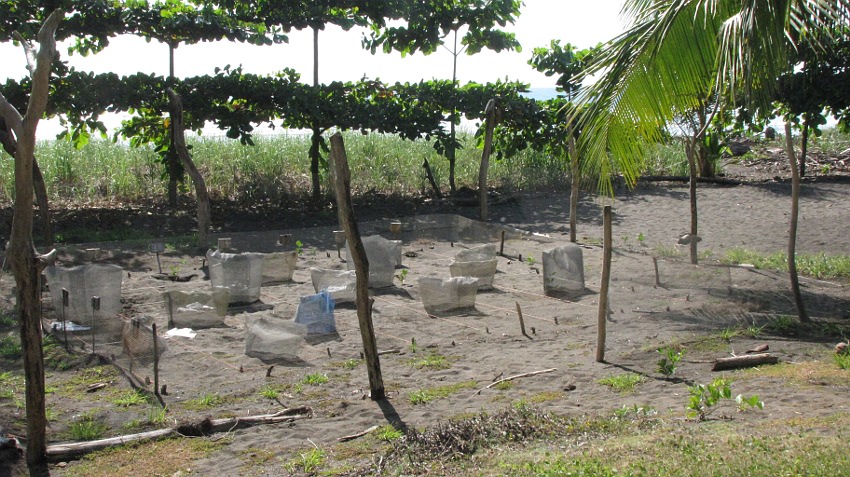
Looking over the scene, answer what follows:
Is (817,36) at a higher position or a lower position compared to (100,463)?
higher

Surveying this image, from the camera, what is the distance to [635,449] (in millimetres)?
4883

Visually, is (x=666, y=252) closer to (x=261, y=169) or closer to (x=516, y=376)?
(x=516, y=376)

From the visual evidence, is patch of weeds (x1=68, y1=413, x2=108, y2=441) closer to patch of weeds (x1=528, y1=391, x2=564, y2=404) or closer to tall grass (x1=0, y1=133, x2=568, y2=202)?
patch of weeds (x1=528, y1=391, x2=564, y2=404)

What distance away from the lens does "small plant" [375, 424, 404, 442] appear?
19.2ft

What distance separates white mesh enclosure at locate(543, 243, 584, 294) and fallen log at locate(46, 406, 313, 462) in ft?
16.5

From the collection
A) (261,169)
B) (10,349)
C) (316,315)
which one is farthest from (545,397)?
(261,169)

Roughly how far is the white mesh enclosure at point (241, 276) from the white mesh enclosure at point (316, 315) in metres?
1.63

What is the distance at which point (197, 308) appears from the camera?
9.44 metres

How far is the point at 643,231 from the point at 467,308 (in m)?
6.71

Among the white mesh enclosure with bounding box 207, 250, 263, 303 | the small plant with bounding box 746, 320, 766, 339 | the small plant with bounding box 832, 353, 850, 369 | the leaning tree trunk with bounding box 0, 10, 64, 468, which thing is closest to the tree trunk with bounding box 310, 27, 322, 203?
the white mesh enclosure with bounding box 207, 250, 263, 303

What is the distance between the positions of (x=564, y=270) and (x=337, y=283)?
9.40ft

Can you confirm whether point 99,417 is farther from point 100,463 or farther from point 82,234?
point 82,234

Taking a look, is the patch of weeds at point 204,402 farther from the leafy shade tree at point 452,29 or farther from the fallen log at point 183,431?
the leafy shade tree at point 452,29

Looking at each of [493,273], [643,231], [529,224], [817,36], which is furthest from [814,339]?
[529,224]
